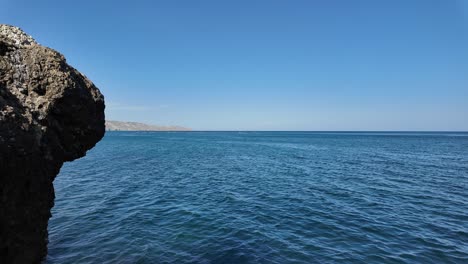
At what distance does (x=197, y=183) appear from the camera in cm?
3147

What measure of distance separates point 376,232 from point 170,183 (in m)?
22.4

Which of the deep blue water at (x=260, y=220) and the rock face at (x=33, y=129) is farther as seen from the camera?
the deep blue water at (x=260, y=220)

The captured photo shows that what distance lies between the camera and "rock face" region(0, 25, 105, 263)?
6.80 metres

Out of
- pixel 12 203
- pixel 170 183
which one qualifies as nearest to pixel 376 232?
pixel 12 203

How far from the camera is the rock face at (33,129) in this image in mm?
6805

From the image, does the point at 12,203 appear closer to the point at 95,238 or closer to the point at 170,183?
the point at 95,238

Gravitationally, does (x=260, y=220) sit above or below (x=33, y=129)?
below

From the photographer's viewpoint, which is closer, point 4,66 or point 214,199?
point 4,66

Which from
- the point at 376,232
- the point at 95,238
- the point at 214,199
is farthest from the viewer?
the point at 214,199

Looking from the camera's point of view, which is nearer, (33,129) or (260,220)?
(33,129)

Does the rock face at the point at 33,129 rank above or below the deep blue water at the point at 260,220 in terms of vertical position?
above

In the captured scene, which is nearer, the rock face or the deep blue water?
the rock face

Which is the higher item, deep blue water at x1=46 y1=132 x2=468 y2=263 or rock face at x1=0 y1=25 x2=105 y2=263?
rock face at x1=0 y1=25 x2=105 y2=263

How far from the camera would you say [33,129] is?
750 cm
